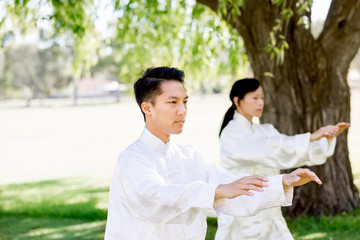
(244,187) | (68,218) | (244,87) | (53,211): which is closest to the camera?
(244,187)

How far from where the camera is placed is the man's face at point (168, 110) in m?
2.57

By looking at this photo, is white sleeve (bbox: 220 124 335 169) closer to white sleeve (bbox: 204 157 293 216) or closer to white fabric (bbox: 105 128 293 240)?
white fabric (bbox: 105 128 293 240)

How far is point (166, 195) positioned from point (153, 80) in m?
0.61

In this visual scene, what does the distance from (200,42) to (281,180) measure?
19.1ft

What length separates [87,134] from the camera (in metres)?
24.3

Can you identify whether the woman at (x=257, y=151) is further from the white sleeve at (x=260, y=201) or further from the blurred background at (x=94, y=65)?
the white sleeve at (x=260, y=201)

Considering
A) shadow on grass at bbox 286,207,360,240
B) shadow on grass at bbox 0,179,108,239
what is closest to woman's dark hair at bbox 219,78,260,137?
shadow on grass at bbox 286,207,360,240

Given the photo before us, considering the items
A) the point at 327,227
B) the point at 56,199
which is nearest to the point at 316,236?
the point at 327,227

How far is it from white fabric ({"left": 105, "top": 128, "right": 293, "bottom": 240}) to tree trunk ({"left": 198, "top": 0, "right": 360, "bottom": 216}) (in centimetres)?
349

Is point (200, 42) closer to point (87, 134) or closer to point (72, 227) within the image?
point (72, 227)

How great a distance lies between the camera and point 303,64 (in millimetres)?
6164

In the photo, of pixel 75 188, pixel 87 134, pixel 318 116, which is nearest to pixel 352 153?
pixel 75 188

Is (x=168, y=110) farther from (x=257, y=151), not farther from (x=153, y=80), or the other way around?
(x=257, y=151)

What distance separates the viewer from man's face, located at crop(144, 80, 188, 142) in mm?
2568
